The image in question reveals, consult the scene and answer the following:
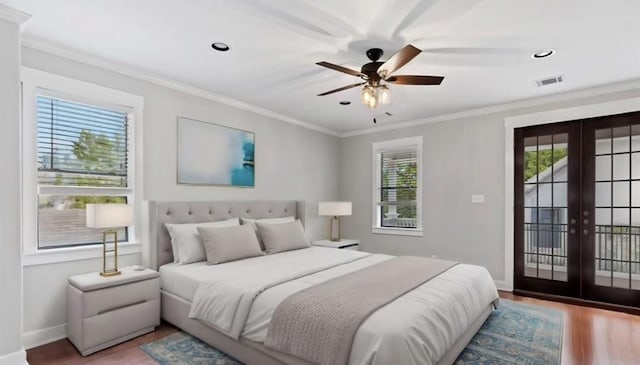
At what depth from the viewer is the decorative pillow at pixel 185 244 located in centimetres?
340

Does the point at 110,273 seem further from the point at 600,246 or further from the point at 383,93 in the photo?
the point at 600,246

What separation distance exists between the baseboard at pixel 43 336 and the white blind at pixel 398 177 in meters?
4.57

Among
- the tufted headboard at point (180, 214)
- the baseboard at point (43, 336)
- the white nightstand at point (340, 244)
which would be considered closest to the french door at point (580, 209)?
the white nightstand at point (340, 244)

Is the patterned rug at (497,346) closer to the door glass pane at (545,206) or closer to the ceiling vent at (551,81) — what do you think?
the door glass pane at (545,206)

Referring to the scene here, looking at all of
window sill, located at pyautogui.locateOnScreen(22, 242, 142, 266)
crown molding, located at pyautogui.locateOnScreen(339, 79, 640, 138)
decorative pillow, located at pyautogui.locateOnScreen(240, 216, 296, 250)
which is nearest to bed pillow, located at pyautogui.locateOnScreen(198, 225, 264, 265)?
decorative pillow, located at pyautogui.locateOnScreen(240, 216, 296, 250)

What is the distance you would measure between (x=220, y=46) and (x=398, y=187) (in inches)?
151

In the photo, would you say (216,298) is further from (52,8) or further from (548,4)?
(548,4)

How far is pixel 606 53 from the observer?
2945mm

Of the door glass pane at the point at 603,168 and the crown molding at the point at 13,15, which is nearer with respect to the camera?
the crown molding at the point at 13,15

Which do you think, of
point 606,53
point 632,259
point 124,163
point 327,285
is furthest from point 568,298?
point 124,163

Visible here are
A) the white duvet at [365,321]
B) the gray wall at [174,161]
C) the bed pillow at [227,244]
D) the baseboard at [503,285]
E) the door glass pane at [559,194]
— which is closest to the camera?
the white duvet at [365,321]

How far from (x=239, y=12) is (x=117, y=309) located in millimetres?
2621

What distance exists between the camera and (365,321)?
1.92 metres

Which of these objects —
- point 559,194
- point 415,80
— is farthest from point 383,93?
point 559,194
